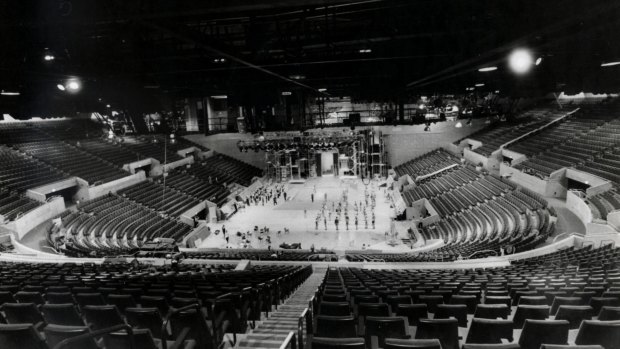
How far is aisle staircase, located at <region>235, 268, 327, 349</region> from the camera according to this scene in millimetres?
4498

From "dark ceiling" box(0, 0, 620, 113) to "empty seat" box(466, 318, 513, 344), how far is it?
14.3ft

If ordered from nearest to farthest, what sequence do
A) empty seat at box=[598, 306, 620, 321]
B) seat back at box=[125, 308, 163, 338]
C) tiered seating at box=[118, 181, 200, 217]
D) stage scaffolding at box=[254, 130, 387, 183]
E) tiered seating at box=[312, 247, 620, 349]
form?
tiered seating at box=[312, 247, 620, 349] < empty seat at box=[598, 306, 620, 321] < seat back at box=[125, 308, 163, 338] < tiered seating at box=[118, 181, 200, 217] < stage scaffolding at box=[254, 130, 387, 183]

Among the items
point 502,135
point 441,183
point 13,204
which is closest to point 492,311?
point 13,204

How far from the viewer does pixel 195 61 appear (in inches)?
619

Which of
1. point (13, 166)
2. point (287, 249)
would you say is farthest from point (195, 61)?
point (13, 166)

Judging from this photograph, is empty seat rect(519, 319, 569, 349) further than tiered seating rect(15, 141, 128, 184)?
No

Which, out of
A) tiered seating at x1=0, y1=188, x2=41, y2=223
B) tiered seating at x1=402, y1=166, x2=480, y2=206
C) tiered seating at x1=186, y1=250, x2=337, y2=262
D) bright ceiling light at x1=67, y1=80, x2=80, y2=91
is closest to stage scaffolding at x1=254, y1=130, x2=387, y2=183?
tiered seating at x1=402, y1=166, x2=480, y2=206

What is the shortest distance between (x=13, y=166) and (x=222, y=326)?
88.3 feet

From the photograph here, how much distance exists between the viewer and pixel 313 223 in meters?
29.0

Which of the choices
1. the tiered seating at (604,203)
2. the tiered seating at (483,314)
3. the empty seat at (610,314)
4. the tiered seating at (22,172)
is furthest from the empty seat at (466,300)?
the tiered seating at (22,172)

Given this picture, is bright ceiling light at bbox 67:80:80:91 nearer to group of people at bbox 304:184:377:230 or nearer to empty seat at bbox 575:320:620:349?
group of people at bbox 304:184:377:230

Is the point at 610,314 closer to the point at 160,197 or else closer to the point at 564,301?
the point at 564,301

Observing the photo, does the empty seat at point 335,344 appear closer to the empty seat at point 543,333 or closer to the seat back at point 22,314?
the empty seat at point 543,333

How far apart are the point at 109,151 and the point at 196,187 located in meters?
8.14
